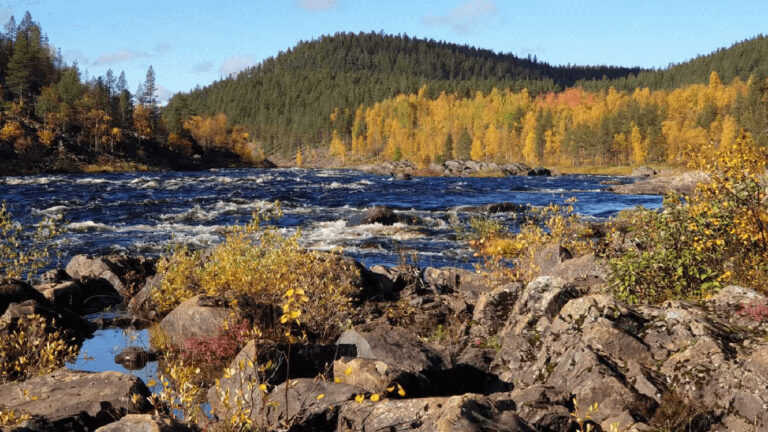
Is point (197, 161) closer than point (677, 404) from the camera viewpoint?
No

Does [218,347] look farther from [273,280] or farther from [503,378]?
[503,378]

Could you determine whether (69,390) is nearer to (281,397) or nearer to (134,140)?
(281,397)

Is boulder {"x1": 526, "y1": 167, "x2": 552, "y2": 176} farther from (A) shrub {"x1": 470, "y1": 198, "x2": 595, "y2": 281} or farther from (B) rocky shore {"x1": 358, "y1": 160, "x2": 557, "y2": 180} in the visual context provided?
(A) shrub {"x1": 470, "y1": 198, "x2": 595, "y2": 281}

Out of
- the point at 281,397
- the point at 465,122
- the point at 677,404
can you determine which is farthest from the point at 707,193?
the point at 465,122

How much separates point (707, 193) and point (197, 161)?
→ 377ft

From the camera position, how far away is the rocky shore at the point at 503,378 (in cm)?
524

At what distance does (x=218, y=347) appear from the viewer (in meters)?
8.58

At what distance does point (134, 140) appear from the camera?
105 meters

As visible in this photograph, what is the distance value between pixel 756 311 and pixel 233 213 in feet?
96.3

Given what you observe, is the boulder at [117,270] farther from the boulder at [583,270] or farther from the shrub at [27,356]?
the boulder at [583,270]

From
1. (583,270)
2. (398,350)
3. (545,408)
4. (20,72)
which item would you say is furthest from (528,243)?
(20,72)

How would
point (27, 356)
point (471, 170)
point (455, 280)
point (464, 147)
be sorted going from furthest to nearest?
point (464, 147)
point (471, 170)
point (455, 280)
point (27, 356)

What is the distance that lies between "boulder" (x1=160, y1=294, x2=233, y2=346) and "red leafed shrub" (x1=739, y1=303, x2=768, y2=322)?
7.52 meters

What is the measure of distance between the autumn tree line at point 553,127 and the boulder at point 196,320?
315 ft
